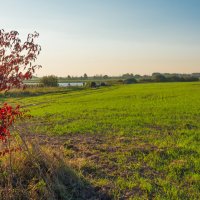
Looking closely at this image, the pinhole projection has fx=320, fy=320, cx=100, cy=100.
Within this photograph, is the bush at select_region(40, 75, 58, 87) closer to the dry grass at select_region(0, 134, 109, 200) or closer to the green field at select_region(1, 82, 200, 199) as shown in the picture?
the green field at select_region(1, 82, 200, 199)

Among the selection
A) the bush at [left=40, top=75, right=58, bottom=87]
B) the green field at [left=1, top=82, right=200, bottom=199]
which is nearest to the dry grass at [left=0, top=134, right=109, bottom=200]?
the green field at [left=1, top=82, right=200, bottom=199]

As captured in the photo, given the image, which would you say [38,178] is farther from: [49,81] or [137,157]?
[49,81]

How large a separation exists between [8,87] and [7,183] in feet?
6.23

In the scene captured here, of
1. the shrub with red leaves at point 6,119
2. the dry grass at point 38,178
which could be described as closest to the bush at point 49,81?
the dry grass at point 38,178

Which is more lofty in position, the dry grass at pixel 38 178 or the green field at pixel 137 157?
the dry grass at pixel 38 178

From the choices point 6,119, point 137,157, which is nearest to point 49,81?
point 137,157

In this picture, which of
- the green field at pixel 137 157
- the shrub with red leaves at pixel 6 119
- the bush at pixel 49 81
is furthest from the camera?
the bush at pixel 49 81

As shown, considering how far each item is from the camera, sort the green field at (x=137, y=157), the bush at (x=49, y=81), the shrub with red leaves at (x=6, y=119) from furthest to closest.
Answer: the bush at (x=49, y=81) → the green field at (x=137, y=157) → the shrub with red leaves at (x=6, y=119)

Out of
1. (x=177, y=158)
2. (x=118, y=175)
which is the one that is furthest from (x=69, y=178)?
(x=177, y=158)

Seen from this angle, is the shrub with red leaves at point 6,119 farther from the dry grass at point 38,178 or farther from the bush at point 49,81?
the bush at point 49,81

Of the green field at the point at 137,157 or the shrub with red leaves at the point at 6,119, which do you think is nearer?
the shrub with red leaves at the point at 6,119

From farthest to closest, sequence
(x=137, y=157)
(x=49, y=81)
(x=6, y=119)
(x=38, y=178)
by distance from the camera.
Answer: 1. (x=49, y=81)
2. (x=137, y=157)
3. (x=38, y=178)
4. (x=6, y=119)

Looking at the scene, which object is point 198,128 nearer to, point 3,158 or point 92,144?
point 92,144

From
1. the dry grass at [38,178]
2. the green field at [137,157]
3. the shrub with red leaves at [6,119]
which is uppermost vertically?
the shrub with red leaves at [6,119]
